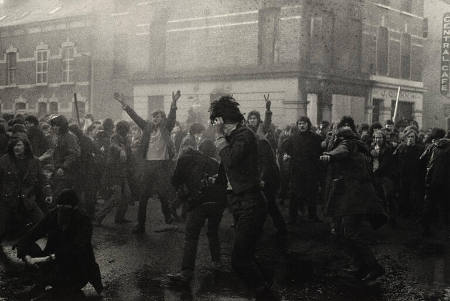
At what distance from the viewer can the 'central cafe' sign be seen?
2303 cm

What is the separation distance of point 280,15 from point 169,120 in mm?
12973

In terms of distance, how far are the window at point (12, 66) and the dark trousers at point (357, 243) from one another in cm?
2709

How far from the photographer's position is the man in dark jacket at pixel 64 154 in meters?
7.59

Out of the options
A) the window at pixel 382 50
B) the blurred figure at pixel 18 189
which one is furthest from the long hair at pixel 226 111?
the window at pixel 382 50

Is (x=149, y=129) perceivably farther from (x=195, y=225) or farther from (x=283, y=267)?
(x=283, y=267)

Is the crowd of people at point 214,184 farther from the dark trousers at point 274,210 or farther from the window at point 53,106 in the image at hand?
the window at point 53,106

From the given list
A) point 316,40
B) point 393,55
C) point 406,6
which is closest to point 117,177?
point 316,40

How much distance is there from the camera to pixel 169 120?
7992mm

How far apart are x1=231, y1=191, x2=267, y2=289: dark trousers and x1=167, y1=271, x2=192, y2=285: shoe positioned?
3.31ft

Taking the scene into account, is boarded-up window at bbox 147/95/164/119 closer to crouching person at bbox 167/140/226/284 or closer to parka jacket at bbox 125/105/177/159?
parka jacket at bbox 125/105/177/159

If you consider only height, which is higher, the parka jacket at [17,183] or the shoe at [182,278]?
the parka jacket at [17,183]

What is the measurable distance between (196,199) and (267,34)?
609 inches

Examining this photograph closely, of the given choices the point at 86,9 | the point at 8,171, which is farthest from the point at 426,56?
the point at 8,171

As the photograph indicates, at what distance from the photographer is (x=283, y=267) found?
592 centimetres
